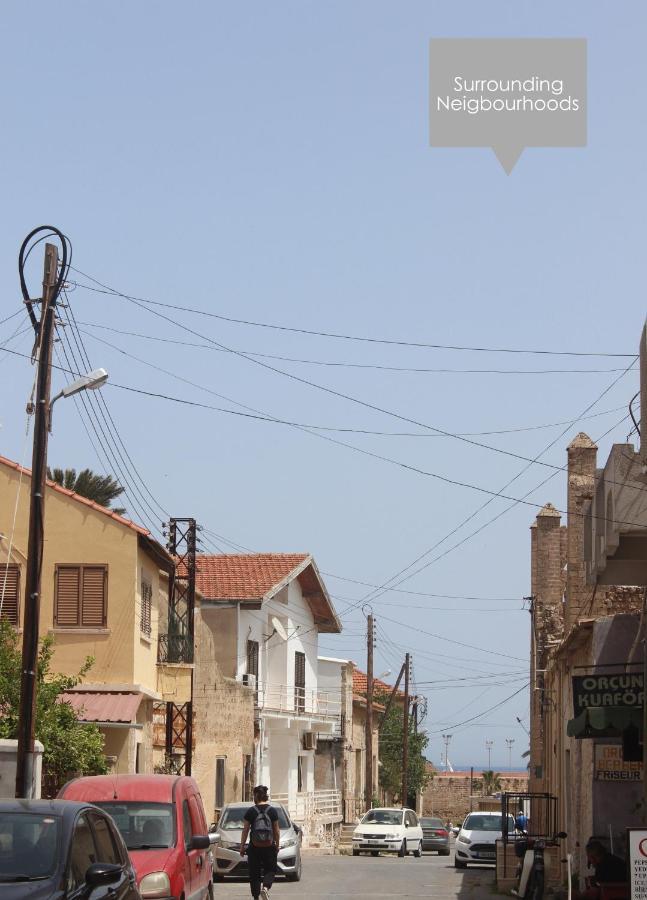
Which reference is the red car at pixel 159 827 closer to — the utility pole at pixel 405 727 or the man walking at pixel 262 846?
the man walking at pixel 262 846

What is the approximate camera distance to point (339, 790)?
60938 mm

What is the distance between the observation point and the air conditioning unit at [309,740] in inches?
2178

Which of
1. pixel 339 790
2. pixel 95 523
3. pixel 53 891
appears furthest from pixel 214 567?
pixel 53 891

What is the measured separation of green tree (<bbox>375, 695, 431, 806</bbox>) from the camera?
78.2m

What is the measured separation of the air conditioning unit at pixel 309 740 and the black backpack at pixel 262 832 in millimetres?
37493

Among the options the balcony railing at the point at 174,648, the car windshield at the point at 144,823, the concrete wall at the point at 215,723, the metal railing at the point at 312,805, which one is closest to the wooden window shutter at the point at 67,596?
the balcony railing at the point at 174,648

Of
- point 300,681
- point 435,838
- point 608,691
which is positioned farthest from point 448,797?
point 608,691

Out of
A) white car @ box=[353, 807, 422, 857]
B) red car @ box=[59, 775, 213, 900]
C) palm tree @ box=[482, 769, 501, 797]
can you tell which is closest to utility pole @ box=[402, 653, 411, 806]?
white car @ box=[353, 807, 422, 857]

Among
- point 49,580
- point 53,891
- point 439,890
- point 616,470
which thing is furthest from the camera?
point 49,580

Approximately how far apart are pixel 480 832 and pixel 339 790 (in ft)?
74.0

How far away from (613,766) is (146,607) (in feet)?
49.7

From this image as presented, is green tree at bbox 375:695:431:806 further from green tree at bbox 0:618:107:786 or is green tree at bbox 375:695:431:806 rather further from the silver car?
green tree at bbox 0:618:107:786

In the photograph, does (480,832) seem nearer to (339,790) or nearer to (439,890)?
(439,890)

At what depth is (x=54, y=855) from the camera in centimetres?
983
